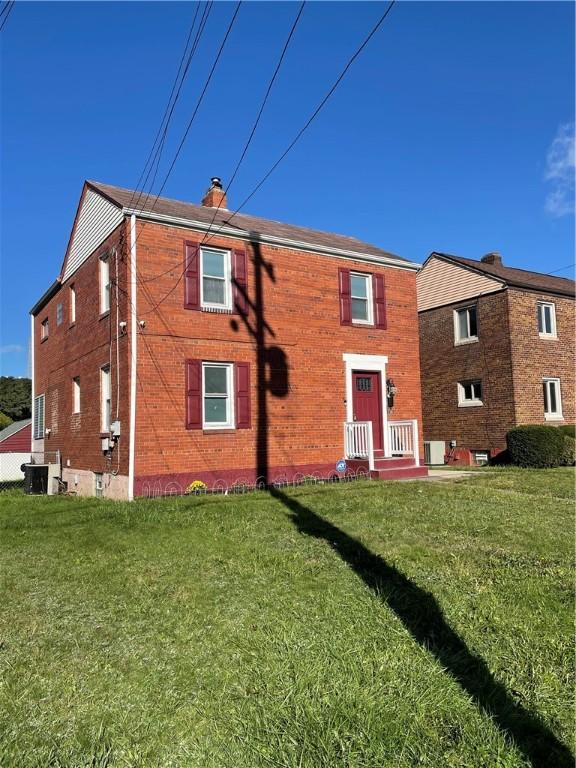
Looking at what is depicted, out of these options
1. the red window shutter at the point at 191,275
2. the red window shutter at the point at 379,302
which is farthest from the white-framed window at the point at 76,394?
the red window shutter at the point at 379,302

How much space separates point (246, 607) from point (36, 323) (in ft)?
65.4

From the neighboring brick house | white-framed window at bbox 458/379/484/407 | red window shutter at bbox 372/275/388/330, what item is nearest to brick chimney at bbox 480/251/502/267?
the neighboring brick house

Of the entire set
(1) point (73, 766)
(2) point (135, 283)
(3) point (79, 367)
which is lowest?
(1) point (73, 766)

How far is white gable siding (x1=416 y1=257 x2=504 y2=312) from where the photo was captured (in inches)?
833

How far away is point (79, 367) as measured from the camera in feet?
51.6

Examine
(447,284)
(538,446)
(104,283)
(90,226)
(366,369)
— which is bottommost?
(538,446)

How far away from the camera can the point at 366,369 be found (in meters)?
14.9

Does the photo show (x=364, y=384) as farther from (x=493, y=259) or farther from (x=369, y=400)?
(x=493, y=259)

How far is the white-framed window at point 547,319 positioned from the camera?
21.0 m

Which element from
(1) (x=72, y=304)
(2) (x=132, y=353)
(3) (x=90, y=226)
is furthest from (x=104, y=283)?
(2) (x=132, y=353)

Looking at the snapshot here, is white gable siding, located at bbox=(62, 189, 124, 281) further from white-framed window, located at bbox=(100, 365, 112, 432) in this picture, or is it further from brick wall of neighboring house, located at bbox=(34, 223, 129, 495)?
white-framed window, located at bbox=(100, 365, 112, 432)

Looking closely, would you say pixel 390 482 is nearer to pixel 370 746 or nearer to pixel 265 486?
pixel 265 486

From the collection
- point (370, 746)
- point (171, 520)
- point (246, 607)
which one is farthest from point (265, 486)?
point (370, 746)

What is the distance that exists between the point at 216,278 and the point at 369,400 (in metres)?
5.21
